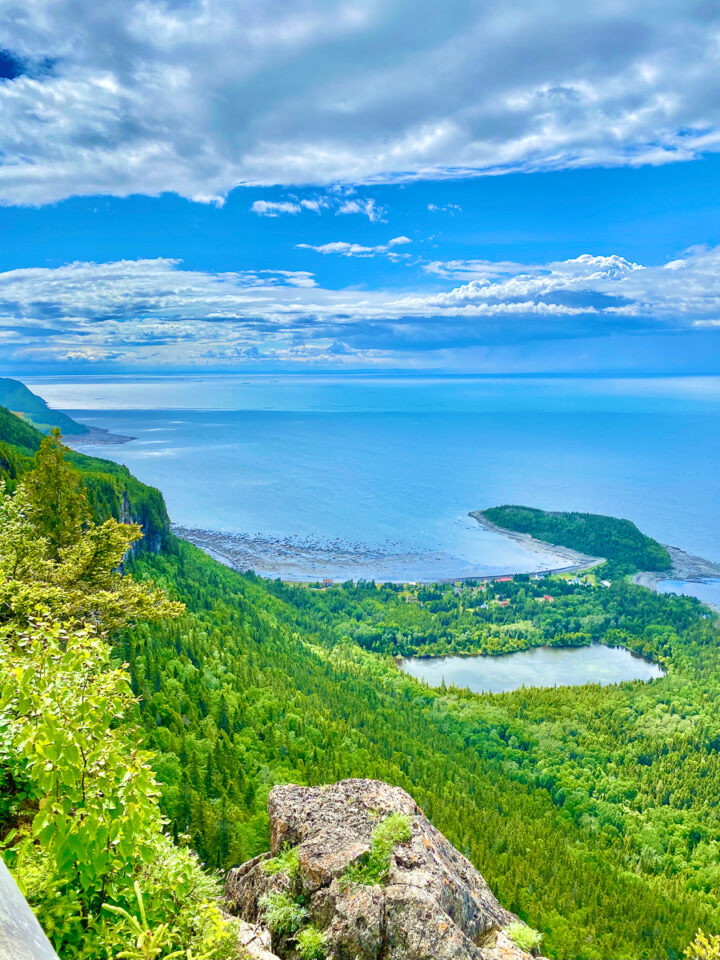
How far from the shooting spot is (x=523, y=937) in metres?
18.1

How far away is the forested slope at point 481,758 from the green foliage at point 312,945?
1576cm

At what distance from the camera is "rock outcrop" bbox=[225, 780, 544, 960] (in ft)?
50.8

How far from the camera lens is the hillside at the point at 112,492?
80.8 meters

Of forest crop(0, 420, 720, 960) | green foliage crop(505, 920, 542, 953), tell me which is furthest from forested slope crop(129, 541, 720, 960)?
green foliage crop(505, 920, 542, 953)

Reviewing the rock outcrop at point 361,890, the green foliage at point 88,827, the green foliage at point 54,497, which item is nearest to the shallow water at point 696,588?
the rock outcrop at point 361,890

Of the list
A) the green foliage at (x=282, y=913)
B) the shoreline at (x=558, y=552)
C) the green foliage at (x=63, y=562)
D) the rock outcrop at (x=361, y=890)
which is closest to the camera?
the rock outcrop at (x=361, y=890)

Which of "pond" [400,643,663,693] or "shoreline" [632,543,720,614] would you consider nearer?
"pond" [400,643,663,693]

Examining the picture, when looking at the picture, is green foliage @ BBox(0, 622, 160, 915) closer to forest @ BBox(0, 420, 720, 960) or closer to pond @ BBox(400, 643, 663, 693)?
forest @ BBox(0, 420, 720, 960)

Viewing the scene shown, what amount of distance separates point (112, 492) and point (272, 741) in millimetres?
49664

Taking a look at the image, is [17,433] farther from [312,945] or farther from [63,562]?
[312,945]

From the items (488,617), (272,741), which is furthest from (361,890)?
(488,617)

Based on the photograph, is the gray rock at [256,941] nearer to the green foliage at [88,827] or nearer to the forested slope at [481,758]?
the green foliage at [88,827]

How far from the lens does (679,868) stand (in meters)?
57.2

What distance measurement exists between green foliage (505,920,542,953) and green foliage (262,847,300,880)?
7.20 meters
